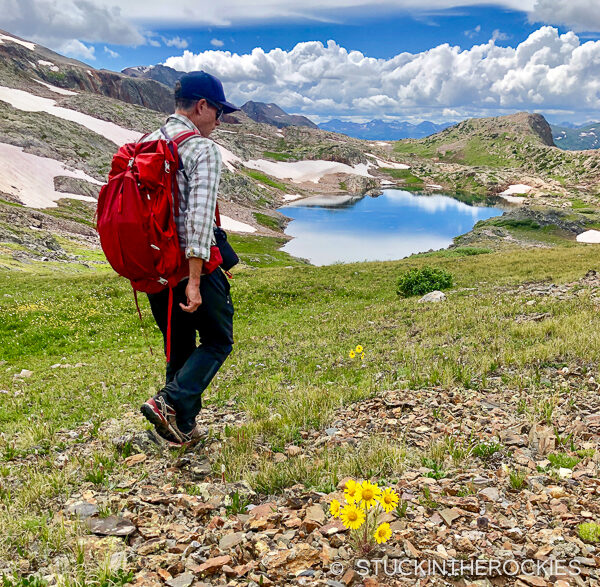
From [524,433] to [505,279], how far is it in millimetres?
23848

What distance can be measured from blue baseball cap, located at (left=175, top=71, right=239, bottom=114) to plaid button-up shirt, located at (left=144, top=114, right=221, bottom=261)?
575 mm

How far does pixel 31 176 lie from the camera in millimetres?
80812

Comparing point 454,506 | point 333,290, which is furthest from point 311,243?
point 454,506

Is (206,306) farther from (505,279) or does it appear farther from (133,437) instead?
(505,279)

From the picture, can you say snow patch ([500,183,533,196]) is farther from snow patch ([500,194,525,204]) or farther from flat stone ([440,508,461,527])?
flat stone ([440,508,461,527])

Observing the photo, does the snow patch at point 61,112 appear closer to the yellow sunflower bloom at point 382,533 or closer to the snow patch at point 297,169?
the snow patch at point 297,169

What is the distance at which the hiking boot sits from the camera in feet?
16.5

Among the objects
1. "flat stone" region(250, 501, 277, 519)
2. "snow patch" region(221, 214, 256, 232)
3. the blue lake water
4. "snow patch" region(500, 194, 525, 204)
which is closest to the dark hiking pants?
"flat stone" region(250, 501, 277, 519)

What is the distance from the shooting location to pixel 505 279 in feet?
87.2

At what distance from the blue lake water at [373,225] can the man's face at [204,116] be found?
204ft

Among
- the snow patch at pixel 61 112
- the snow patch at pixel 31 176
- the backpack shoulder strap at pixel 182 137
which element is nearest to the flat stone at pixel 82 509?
the backpack shoulder strap at pixel 182 137

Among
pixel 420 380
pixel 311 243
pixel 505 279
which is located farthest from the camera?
pixel 311 243

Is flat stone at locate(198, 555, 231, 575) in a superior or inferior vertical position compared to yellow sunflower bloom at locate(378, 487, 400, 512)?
inferior

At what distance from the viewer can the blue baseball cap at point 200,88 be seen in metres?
4.89
